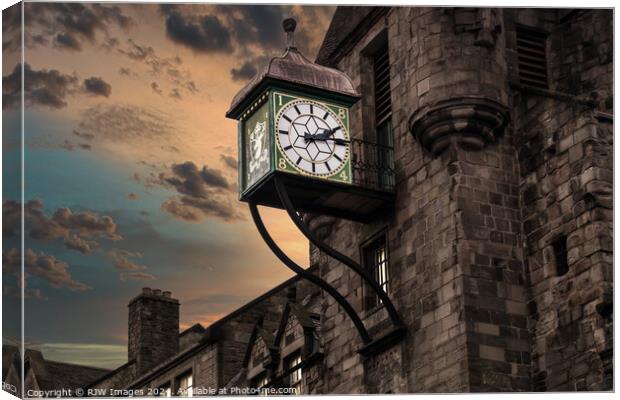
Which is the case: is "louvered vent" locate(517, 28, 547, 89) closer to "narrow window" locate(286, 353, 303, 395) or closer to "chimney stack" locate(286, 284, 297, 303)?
"narrow window" locate(286, 353, 303, 395)

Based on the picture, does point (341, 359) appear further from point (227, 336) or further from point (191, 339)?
point (191, 339)

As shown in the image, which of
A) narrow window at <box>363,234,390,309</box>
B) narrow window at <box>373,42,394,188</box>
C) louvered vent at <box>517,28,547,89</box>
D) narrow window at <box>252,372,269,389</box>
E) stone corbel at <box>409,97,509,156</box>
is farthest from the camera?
Result: narrow window at <box>252,372,269,389</box>

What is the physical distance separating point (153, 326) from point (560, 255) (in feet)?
62.2

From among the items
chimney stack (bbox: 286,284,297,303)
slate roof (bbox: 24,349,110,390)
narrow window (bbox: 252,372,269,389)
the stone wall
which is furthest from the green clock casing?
narrow window (bbox: 252,372,269,389)

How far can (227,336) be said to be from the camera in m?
49.8

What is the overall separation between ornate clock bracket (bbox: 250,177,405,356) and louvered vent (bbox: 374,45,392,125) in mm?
3398

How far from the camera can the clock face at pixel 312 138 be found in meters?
38.2

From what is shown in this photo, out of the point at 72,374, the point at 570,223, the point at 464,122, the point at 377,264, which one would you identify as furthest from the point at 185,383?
the point at 570,223

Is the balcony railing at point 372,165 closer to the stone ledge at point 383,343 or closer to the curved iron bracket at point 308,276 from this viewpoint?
the curved iron bracket at point 308,276

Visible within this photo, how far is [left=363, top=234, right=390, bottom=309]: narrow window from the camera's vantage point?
39.6 m

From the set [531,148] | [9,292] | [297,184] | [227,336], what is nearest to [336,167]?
[297,184]

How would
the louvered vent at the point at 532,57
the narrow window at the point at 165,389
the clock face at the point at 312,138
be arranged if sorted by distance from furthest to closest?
the narrow window at the point at 165,389
the louvered vent at the point at 532,57
the clock face at the point at 312,138

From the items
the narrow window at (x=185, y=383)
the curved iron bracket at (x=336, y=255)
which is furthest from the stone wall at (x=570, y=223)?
the narrow window at (x=185, y=383)

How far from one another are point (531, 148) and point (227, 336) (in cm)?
1361
